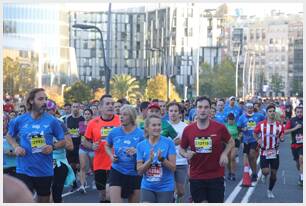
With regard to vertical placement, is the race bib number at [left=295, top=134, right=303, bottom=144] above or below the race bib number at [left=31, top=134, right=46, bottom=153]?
below

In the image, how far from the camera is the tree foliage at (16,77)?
297ft

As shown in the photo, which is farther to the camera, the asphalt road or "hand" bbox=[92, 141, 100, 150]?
the asphalt road

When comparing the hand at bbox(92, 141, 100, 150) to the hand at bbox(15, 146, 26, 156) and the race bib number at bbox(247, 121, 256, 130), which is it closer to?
the hand at bbox(15, 146, 26, 156)

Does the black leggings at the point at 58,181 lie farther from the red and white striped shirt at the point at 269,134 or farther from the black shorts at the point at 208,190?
the red and white striped shirt at the point at 269,134

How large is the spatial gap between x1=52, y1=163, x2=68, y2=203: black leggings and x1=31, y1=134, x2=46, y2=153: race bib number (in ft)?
5.99

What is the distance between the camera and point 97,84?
11938cm

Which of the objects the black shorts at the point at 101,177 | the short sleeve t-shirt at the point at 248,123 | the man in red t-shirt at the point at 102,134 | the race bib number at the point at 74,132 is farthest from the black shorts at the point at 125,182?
the short sleeve t-shirt at the point at 248,123

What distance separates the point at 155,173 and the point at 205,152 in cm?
62

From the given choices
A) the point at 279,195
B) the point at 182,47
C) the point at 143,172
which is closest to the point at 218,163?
the point at 143,172

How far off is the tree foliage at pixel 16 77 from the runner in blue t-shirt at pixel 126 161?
7691cm

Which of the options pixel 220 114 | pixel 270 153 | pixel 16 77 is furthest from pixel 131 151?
pixel 16 77

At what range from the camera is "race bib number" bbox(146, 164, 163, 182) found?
28.7ft

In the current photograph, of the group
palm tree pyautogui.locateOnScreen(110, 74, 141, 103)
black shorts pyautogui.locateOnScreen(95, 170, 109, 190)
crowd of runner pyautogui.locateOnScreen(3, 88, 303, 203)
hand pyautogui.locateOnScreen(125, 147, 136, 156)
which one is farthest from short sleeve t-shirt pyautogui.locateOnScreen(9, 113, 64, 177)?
palm tree pyautogui.locateOnScreen(110, 74, 141, 103)

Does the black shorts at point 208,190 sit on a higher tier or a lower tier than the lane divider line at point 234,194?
higher
